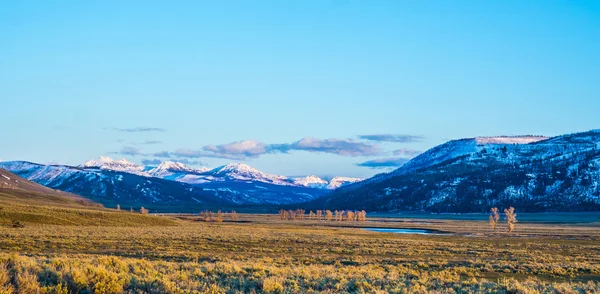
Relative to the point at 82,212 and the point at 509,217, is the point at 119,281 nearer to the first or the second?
the point at 82,212

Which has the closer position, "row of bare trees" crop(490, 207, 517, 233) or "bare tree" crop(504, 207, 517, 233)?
Answer: "bare tree" crop(504, 207, 517, 233)

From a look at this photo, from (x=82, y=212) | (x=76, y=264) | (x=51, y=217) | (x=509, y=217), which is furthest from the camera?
(x=509, y=217)

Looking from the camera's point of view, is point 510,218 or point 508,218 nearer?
point 508,218

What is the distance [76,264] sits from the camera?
1912cm

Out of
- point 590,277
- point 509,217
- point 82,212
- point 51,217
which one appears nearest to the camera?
point 590,277

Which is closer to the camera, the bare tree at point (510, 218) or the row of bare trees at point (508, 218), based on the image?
the bare tree at point (510, 218)

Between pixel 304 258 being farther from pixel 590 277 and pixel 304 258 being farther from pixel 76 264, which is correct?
pixel 76 264

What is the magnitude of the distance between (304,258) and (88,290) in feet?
74.5

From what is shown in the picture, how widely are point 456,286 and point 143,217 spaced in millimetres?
92574

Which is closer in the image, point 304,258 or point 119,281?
point 119,281

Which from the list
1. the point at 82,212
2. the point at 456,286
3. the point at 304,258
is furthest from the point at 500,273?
the point at 82,212

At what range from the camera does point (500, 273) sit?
100.0ft

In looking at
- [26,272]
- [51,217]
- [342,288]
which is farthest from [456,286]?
[51,217]

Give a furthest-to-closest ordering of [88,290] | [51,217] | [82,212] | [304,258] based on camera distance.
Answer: [82,212] < [51,217] < [304,258] < [88,290]
